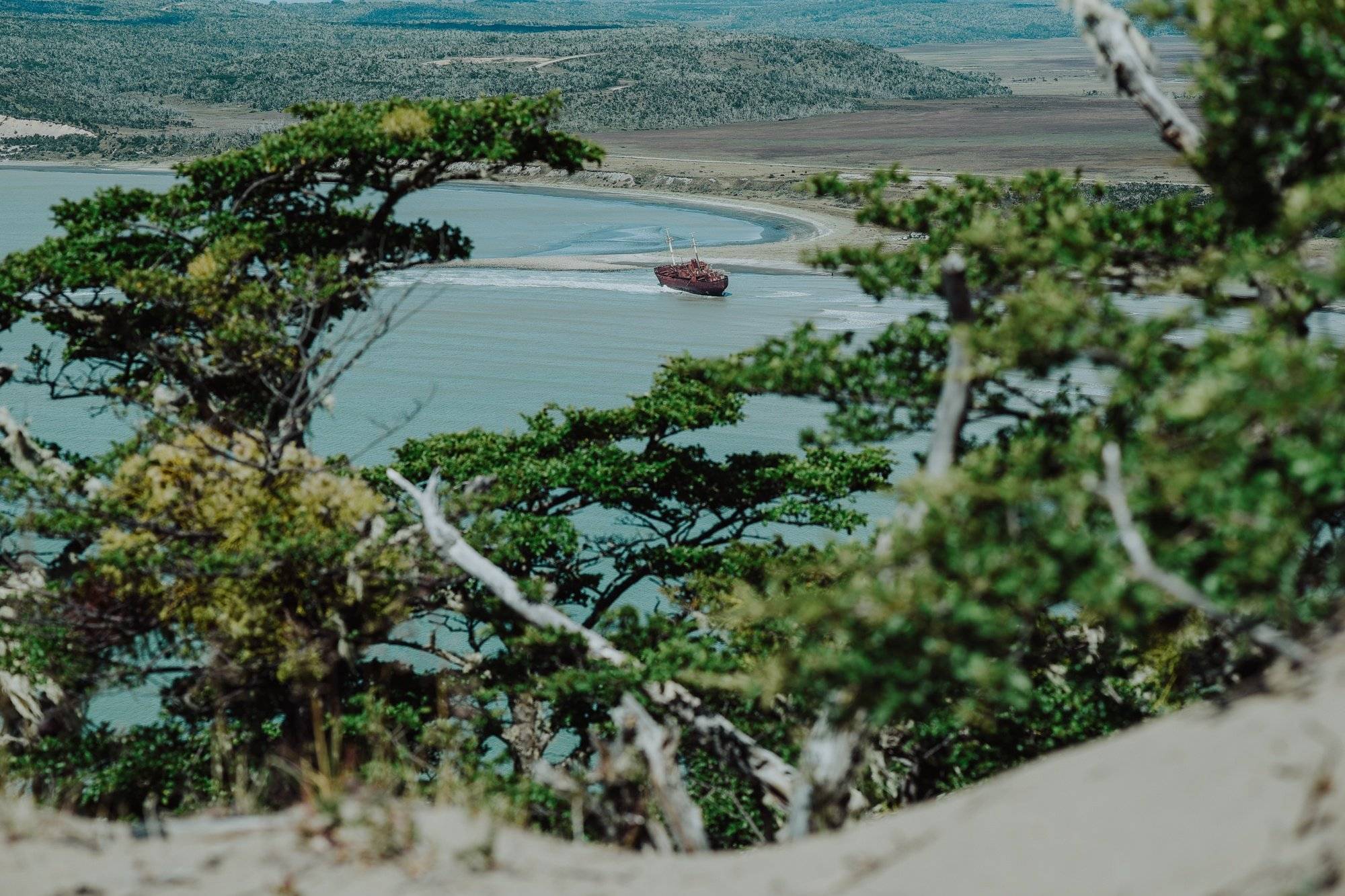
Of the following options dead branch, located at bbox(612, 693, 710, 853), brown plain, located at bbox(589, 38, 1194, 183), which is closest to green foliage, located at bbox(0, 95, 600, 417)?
dead branch, located at bbox(612, 693, 710, 853)

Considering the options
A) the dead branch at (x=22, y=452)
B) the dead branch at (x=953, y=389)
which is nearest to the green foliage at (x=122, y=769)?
the dead branch at (x=22, y=452)

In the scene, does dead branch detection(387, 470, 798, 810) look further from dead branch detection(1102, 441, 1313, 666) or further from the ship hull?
the ship hull

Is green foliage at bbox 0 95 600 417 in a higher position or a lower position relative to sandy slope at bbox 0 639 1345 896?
higher

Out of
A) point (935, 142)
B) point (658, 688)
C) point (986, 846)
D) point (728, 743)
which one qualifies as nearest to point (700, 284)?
point (658, 688)

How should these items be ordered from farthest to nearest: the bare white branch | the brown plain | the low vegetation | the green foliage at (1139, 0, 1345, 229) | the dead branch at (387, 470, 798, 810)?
1. the brown plain
2. the bare white branch
3. the dead branch at (387, 470, 798, 810)
4. the green foliage at (1139, 0, 1345, 229)
5. the low vegetation

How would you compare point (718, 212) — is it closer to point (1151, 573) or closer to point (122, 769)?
point (122, 769)

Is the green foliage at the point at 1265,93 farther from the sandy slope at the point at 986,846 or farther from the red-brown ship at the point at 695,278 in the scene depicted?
the red-brown ship at the point at 695,278

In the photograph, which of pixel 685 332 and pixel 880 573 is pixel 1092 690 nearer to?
pixel 880 573

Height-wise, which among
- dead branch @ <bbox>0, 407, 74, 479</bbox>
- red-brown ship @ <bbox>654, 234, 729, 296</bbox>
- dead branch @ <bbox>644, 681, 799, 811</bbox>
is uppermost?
dead branch @ <bbox>0, 407, 74, 479</bbox>

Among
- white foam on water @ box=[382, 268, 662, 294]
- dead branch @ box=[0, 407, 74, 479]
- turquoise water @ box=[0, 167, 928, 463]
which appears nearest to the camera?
dead branch @ box=[0, 407, 74, 479]
